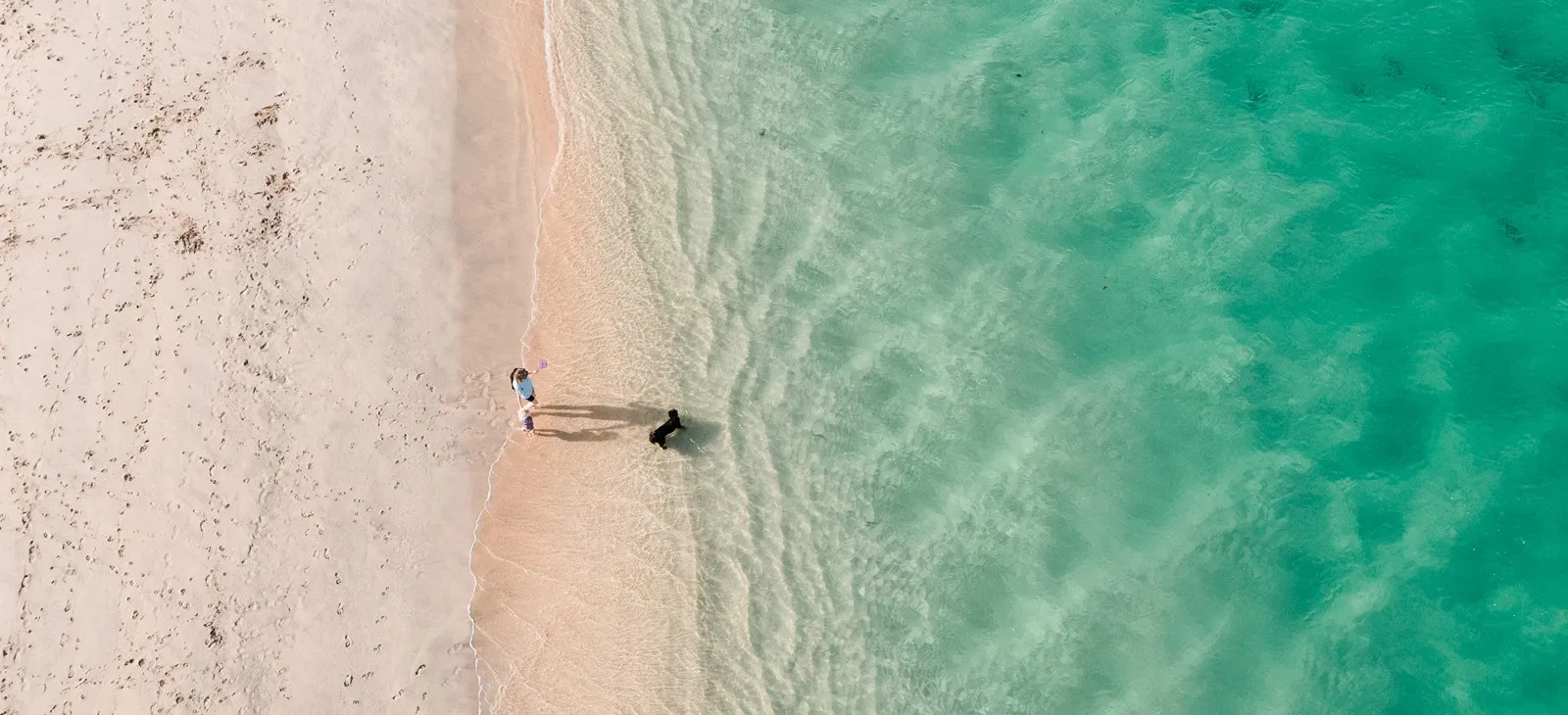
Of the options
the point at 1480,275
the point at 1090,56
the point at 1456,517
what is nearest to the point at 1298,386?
the point at 1456,517

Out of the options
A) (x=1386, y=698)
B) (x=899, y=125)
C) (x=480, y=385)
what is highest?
(x=899, y=125)

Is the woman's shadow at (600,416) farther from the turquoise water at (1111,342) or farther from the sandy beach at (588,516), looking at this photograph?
the turquoise water at (1111,342)

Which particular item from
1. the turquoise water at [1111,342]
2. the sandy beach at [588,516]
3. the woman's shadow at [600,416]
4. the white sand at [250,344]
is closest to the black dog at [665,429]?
the sandy beach at [588,516]

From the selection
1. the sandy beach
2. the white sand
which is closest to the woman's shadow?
the sandy beach

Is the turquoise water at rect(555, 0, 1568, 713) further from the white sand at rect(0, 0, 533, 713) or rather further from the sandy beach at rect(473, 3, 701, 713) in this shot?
the white sand at rect(0, 0, 533, 713)

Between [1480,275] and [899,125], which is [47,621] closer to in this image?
[899,125]

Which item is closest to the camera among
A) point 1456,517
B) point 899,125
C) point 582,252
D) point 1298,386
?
point 1456,517
